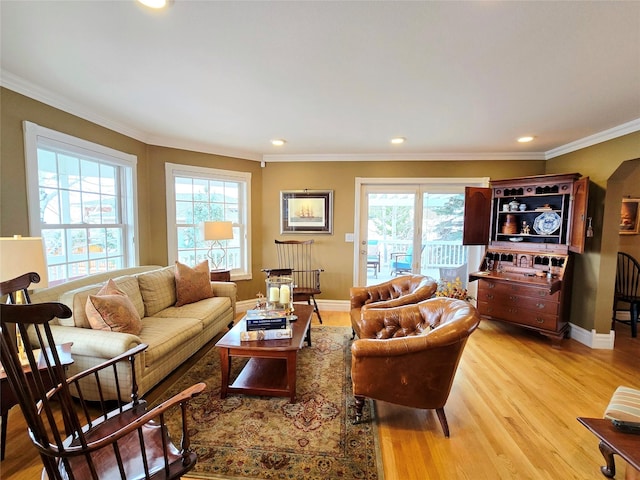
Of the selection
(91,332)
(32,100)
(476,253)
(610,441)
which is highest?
(32,100)

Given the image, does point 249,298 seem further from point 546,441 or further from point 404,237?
point 546,441

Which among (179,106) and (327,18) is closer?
(327,18)

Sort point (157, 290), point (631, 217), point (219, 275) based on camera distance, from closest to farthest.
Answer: point (157, 290), point (219, 275), point (631, 217)

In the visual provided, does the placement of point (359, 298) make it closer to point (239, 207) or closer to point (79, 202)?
point (239, 207)

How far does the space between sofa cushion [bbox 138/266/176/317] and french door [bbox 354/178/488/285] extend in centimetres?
255

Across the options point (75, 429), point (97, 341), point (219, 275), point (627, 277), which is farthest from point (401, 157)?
point (75, 429)

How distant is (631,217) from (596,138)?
1768 mm

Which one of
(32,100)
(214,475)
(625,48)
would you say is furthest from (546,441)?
(32,100)

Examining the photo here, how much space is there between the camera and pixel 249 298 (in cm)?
437

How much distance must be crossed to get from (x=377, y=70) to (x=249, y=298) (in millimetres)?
3567

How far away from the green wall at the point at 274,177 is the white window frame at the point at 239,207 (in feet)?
0.23

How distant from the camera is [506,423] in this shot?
1.97m

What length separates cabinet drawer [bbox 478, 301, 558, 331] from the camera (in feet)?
10.3

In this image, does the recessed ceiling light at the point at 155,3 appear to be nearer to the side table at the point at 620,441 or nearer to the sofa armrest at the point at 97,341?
the sofa armrest at the point at 97,341
